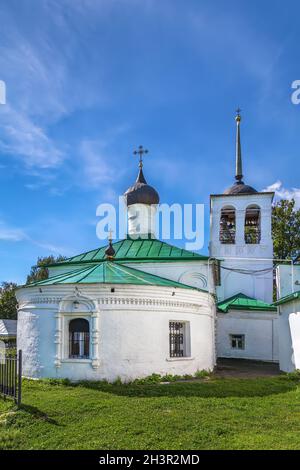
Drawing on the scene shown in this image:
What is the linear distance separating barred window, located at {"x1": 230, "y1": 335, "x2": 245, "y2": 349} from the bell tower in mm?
2936

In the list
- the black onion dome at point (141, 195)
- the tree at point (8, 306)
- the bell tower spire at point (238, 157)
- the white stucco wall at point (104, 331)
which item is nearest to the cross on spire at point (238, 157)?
the bell tower spire at point (238, 157)

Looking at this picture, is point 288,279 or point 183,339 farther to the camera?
point 288,279

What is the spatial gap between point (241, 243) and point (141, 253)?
8.04 m

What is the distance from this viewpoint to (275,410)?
8.45 m

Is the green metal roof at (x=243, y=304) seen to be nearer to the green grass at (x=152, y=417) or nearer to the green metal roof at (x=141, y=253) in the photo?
the green metal roof at (x=141, y=253)

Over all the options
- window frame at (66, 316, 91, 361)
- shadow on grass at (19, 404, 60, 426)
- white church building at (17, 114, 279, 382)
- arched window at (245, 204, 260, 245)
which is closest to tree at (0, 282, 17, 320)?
arched window at (245, 204, 260, 245)

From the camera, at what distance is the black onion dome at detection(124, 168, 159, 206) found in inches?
840

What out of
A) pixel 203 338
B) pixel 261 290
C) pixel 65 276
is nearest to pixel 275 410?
pixel 203 338

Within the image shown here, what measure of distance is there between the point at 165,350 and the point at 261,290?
42.9 ft

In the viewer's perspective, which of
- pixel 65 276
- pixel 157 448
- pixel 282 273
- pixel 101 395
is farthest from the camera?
pixel 282 273

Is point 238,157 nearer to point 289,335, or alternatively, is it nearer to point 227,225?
point 227,225

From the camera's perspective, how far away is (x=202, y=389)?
1038 cm

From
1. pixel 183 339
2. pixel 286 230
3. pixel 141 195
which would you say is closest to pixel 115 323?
pixel 183 339

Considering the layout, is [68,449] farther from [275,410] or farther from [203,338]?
[203,338]
